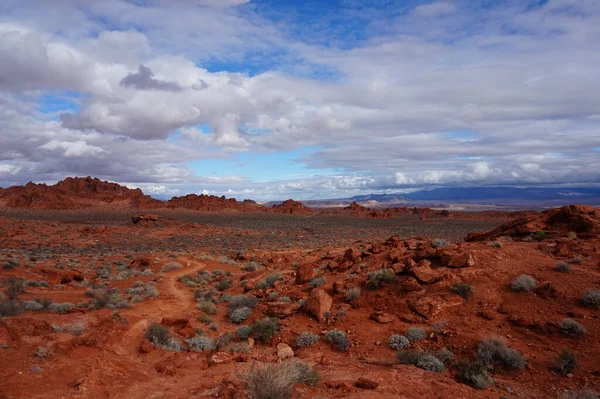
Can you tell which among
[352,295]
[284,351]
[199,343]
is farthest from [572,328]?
[199,343]

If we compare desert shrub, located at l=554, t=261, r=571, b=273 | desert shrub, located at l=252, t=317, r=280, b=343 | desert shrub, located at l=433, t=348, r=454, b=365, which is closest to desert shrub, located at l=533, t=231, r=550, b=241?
desert shrub, located at l=554, t=261, r=571, b=273

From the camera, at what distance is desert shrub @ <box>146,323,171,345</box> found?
10.3m

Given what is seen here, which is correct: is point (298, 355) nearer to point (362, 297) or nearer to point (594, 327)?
point (362, 297)

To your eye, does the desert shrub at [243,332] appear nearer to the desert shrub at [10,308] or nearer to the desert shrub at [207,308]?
the desert shrub at [207,308]

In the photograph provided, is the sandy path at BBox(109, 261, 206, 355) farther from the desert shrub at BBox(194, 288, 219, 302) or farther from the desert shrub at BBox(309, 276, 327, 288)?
the desert shrub at BBox(309, 276, 327, 288)

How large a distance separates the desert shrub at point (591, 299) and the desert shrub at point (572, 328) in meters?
1.11

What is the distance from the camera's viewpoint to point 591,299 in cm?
1016

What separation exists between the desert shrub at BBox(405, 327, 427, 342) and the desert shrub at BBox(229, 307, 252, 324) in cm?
581

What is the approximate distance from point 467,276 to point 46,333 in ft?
39.2

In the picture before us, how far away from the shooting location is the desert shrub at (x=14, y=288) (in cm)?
1323

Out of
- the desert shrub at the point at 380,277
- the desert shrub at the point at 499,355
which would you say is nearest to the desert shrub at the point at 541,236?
the desert shrub at the point at 380,277

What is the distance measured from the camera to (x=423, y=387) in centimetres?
714

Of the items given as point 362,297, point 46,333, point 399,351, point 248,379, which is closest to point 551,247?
point 362,297

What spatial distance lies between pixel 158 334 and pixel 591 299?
1166 cm
